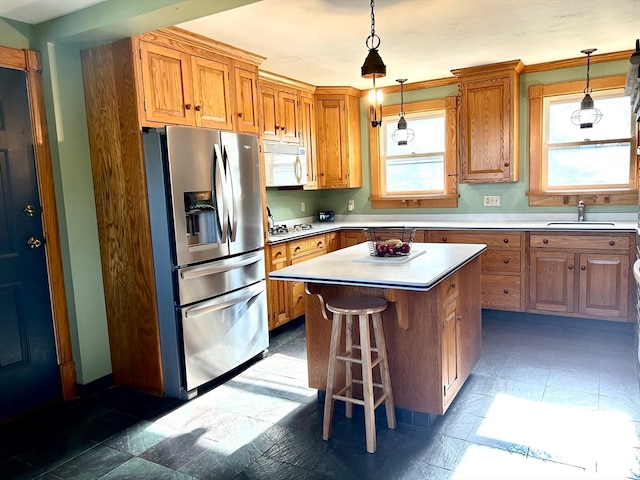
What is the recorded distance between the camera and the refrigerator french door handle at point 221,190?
303cm

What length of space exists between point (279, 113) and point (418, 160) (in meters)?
1.64

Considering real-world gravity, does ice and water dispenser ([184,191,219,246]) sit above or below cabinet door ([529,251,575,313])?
above

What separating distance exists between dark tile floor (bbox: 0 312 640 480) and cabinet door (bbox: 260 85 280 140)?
2124mm

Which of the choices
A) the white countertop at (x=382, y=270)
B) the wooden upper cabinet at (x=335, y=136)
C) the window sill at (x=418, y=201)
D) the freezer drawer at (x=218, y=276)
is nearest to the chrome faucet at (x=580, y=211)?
the window sill at (x=418, y=201)

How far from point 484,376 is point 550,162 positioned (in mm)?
2450

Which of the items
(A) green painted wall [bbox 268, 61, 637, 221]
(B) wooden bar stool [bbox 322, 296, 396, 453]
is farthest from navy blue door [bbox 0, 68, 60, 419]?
(A) green painted wall [bbox 268, 61, 637, 221]

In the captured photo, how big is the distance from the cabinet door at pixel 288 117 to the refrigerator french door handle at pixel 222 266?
1.52 m

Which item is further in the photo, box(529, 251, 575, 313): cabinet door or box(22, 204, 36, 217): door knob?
box(529, 251, 575, 313): cabinet door

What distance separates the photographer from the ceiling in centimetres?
276

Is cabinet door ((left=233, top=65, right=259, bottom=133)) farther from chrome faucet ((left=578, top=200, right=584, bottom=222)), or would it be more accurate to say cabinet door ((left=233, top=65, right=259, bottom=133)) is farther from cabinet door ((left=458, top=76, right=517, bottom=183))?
chrome faucet ((left=578, top=200, right=584, bottom=222))

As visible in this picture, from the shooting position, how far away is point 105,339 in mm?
3176

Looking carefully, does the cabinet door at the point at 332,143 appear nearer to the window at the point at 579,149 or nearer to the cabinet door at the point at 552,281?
the window at the point at 579,149

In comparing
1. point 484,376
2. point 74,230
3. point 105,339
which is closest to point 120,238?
point 74,230

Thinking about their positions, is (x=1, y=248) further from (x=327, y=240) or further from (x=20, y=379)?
(x=327, y=240)
